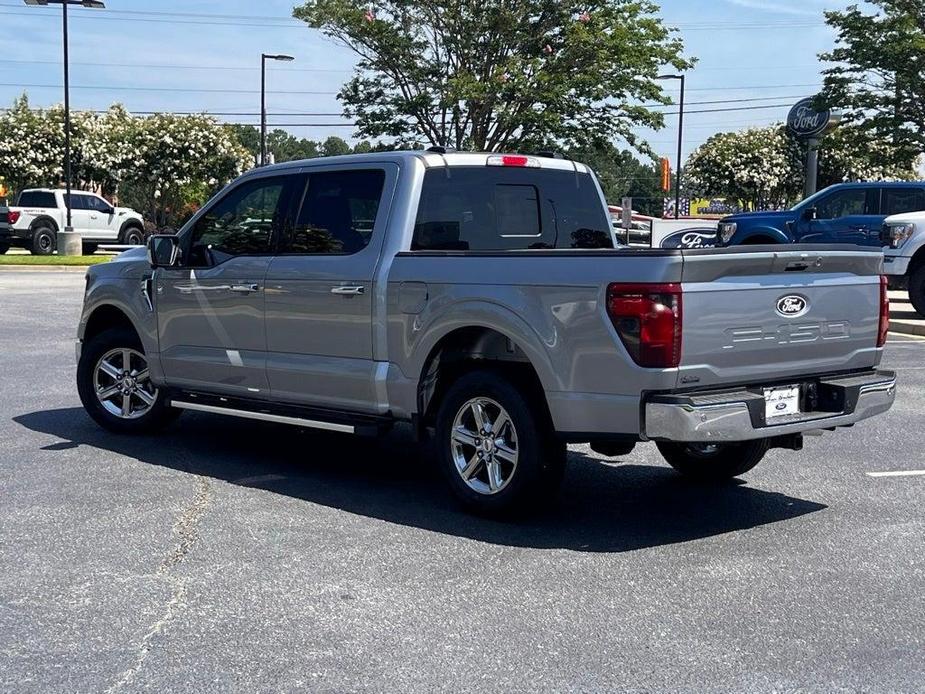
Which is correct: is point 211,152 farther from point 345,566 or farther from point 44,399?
point 345,566

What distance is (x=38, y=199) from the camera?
36.6 metres

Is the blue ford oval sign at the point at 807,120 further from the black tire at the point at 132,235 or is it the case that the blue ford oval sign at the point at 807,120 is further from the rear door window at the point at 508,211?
the rear door window at the point at 508,211

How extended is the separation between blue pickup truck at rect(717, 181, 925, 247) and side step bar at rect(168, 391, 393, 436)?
1424cm

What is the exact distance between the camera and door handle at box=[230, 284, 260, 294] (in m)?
7.59

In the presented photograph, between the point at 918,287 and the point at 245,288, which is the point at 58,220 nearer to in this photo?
the point at 918,287

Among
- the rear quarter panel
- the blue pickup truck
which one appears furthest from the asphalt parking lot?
the blue pickup truck

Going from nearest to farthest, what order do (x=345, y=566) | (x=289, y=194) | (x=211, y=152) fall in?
1. (x=345, y=566)
2. (x=289, y=194)
3. (x=211, y=152)

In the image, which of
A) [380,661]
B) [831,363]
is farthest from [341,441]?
[380,661]

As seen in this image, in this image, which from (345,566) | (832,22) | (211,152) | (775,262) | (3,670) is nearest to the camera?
(3,670)

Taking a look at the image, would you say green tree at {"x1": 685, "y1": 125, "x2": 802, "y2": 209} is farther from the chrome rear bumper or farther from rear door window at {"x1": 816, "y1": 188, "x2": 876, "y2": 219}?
the chrome rear bumper

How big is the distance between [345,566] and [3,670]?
1.68 metres

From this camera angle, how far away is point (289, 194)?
7.66m

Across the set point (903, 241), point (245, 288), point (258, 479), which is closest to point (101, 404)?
point (245, 288)

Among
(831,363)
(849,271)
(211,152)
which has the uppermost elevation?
(211,152)
